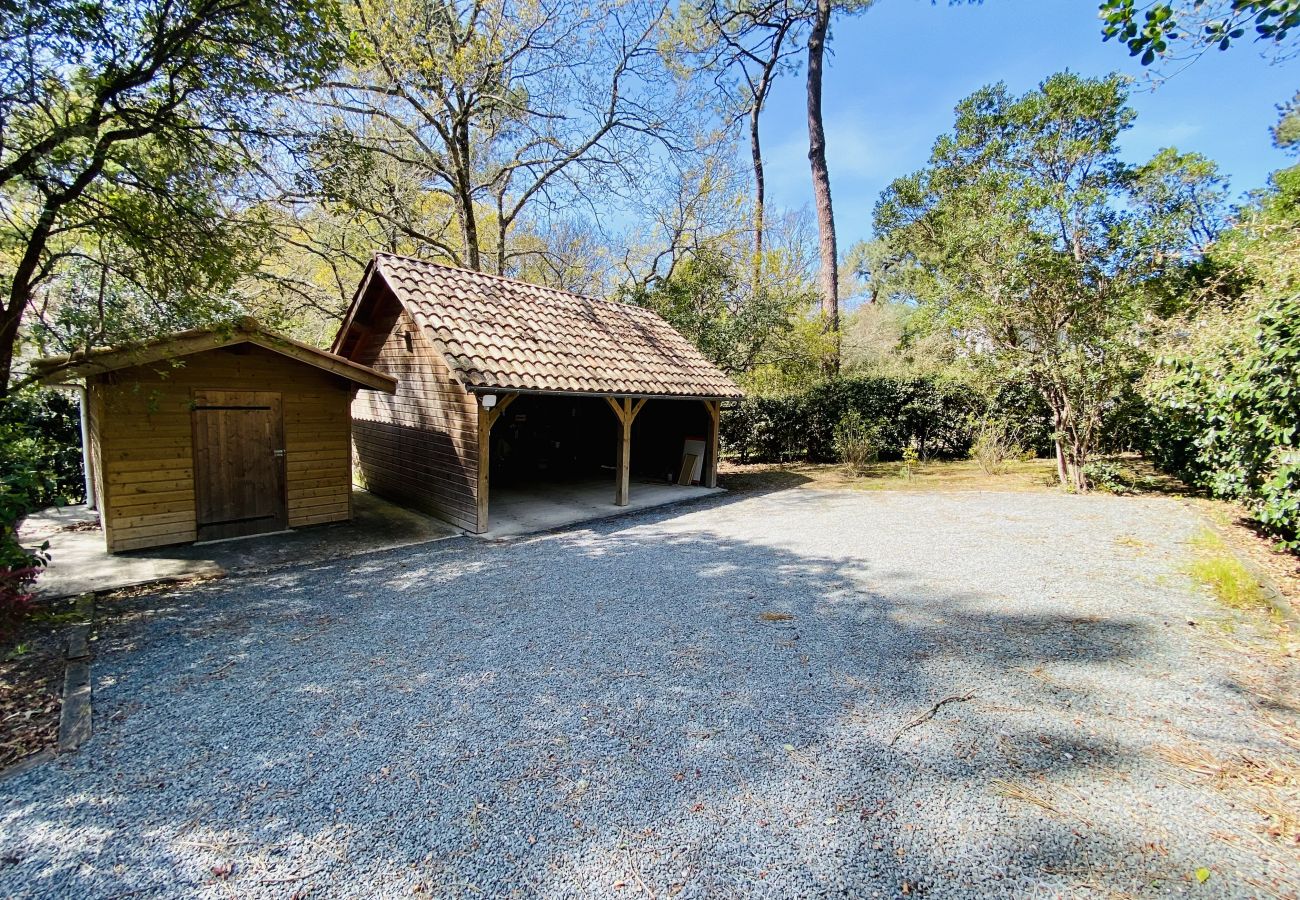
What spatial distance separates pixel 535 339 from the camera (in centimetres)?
858

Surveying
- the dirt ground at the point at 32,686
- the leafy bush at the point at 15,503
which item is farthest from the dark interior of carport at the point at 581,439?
the dirt ground at the point at 32,686

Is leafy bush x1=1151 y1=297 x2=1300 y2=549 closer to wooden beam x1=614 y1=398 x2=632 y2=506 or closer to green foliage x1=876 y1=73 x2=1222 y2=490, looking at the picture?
green foliage x1=876 y1=73 x2=1222 y2=490

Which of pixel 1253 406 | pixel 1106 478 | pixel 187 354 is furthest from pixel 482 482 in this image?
pixel 1106 478

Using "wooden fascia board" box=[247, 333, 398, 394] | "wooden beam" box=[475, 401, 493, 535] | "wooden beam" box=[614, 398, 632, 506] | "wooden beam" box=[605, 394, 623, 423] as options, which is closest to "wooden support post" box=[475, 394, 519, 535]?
"wooden beam" box=[475, 401, 493, 535]

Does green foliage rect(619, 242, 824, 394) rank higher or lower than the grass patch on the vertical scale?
higher

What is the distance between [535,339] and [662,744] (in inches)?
273

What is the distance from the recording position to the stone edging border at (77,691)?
2.88 m

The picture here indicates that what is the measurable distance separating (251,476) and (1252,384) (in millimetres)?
11925

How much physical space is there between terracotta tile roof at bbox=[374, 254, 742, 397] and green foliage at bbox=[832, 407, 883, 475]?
4.15 meters

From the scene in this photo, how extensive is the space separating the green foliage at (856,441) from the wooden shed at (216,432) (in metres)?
10.4

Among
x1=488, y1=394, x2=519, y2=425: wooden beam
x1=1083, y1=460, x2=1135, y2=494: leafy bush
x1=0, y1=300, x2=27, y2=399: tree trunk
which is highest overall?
x1=0, y1=300, x2=27, y2=399: tree trunk

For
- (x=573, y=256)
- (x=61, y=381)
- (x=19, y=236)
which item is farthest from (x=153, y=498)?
(x=573, y=256)

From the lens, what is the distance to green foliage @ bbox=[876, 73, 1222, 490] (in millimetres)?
9148

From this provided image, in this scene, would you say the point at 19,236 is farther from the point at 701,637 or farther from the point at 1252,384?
the point at 1252,384
